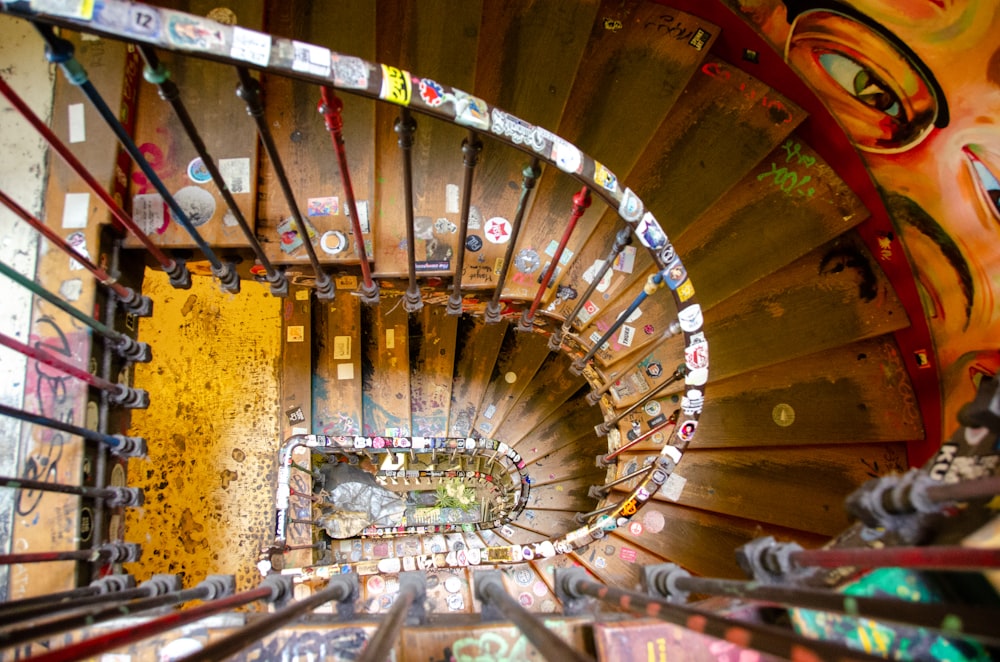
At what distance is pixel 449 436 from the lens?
16.3ft

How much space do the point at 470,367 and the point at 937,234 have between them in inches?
135

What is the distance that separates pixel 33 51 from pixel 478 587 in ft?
9.75

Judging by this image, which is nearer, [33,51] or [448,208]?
[33,51]

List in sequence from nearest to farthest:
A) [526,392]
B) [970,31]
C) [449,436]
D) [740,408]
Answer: [970,31] < [740,408] < [449,436] < [526,392]

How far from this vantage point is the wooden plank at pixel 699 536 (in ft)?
11.7

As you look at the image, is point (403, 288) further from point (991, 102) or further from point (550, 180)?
point (991, 102)

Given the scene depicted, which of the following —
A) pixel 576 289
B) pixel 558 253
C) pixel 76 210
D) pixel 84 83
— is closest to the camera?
pixel 84 83

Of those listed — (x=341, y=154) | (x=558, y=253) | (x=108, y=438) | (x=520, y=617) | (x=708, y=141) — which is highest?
(x=708, y=141)

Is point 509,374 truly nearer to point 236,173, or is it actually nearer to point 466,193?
point 236,173

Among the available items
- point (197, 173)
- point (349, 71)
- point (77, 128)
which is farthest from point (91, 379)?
point (349, 71)

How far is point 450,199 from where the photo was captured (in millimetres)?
2832

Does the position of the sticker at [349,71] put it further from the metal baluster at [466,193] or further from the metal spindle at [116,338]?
the metal spindle at [116,338]

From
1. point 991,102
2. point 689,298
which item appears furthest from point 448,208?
point 991,102

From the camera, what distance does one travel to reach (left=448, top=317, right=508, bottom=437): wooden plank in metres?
5.09
